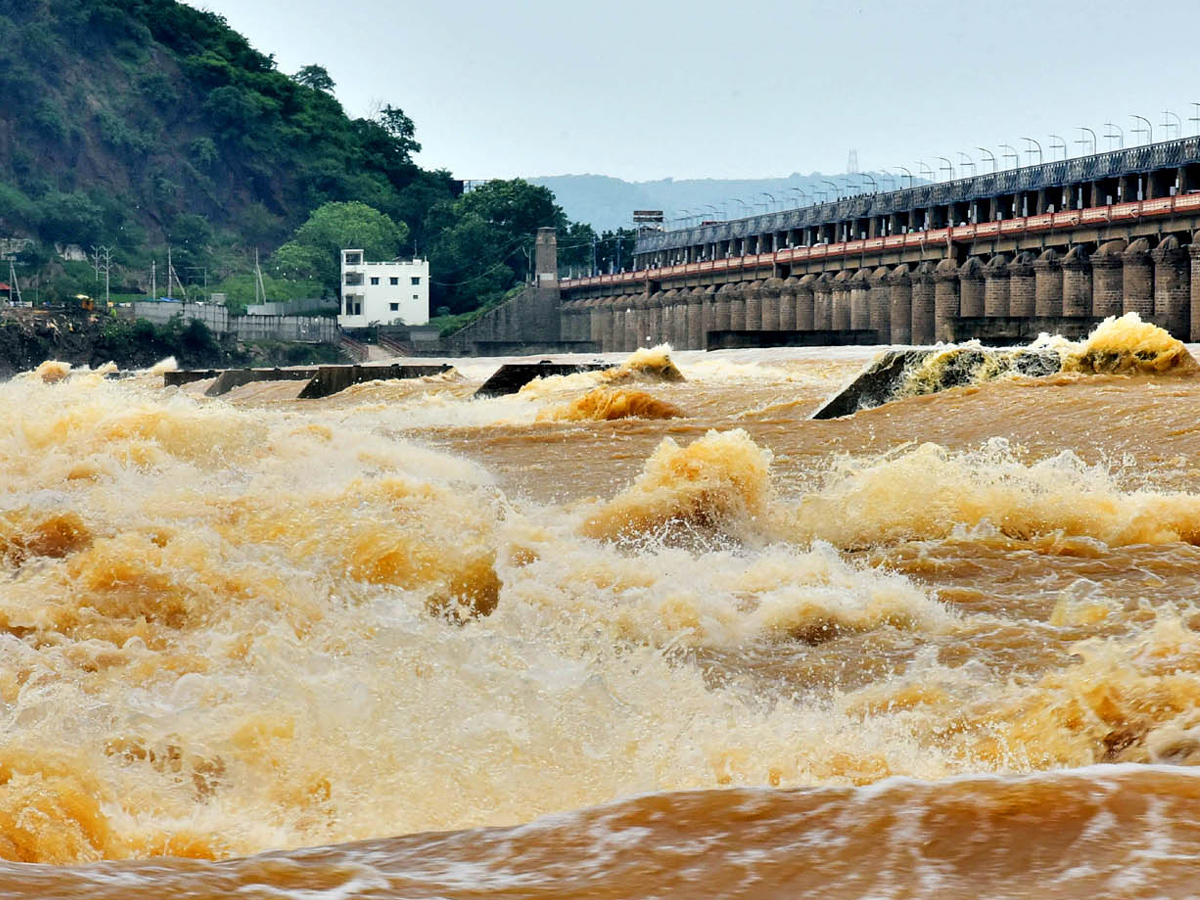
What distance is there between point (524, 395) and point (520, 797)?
16744 mm

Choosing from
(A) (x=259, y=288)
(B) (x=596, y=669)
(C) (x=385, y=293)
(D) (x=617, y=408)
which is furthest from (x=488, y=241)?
(B) (x=596, y=669)

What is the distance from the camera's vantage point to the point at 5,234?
11019 centimetres

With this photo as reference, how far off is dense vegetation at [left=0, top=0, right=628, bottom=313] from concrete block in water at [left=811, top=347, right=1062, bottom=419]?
295 feet

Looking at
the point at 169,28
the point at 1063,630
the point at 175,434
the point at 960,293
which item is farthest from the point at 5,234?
the point at 1063,630

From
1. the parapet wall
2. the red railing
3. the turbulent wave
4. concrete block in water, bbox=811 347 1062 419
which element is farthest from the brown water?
the red railing

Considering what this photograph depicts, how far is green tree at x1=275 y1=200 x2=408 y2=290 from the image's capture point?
105m

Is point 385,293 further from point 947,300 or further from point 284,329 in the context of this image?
point 947,300

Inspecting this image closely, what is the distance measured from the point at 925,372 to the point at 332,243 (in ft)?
313

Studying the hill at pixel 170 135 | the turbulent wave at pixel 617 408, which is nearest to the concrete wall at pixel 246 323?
the hill at pixel 170 135

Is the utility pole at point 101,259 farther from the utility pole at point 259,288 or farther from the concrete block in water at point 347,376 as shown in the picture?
the concrete block in water at point 347,376

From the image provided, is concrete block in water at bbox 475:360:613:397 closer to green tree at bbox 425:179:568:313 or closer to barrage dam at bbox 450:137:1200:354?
barrage dam at bbox 450:137:1200:354

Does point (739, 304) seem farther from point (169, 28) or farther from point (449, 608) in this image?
point (169, 28)

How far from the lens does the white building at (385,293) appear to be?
3888 inches

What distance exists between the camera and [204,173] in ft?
413
